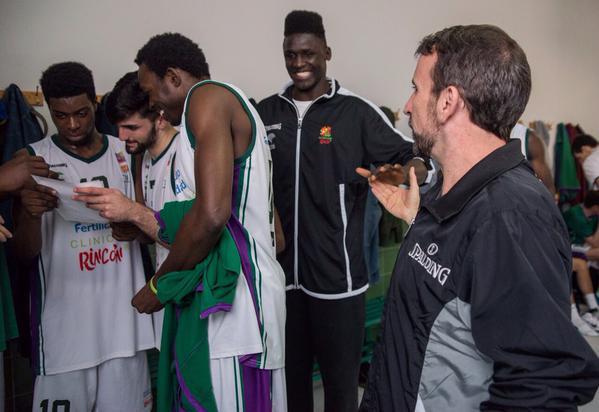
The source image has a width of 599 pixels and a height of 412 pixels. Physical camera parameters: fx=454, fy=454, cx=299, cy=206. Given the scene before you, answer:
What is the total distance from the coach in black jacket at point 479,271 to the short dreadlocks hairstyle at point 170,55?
698 millimetres

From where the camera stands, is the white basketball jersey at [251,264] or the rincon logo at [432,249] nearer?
the rincon logo at [432,249]

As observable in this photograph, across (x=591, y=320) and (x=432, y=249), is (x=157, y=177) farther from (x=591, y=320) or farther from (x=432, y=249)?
(x=591, y=320)

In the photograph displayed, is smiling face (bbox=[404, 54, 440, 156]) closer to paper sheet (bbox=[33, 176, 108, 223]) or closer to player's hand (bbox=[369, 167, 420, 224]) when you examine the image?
player's hand (bbox=[369, 167, 420, 224])

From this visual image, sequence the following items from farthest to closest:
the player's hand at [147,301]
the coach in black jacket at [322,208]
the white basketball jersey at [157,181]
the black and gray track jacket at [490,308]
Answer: the coach in black jacket at [322,208]
the white basketball jersey at [157,181]
the player's hand at [147,301]
the black and gray track jacket at [490,308]

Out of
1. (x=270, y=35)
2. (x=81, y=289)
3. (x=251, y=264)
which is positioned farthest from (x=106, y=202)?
(x=270, y=35)

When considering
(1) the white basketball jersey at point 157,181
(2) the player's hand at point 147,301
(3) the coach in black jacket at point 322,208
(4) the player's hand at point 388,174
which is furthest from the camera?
(3) the coach in black jacket at point 322,208

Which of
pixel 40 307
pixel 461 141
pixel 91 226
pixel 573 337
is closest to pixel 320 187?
pixel 91 226

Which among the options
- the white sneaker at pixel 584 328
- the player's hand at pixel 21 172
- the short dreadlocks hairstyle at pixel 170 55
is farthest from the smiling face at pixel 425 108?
the white sneaker at pixel 584 328

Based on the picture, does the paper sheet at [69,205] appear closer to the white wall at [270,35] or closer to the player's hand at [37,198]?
the player's hand at [37,198]

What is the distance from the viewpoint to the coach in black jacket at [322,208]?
6.06ft

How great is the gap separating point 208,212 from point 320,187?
2.70 ft

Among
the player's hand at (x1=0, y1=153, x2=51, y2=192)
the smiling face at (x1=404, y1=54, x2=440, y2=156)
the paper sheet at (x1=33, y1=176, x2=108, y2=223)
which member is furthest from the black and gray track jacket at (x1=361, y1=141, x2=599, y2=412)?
the player's hand at (x1=0, y1=153, x2=51, y2=192)

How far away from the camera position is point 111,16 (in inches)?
86.1

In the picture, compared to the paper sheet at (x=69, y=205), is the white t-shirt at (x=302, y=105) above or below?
above
